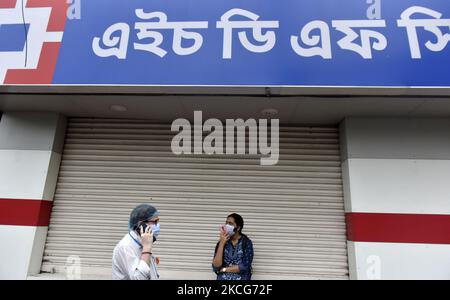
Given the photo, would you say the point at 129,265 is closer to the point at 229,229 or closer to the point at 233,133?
the point at 229,229

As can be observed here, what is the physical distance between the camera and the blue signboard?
3.26 meters

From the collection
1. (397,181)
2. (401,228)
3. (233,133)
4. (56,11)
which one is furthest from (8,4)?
(401,228)

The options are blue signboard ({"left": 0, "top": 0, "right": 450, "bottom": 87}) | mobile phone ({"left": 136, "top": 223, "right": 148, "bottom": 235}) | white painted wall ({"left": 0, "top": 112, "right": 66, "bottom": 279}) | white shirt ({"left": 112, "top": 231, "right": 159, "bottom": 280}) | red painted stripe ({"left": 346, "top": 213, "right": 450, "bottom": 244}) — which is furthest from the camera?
white painted wall ({"left": 0, "top": 112, "right": 66, "bottom": 279})

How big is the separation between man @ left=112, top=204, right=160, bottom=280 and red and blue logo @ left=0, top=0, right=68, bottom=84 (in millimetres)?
2131

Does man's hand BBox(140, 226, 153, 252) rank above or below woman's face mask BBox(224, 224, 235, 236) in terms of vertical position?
below

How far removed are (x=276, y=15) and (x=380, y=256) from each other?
125 inches

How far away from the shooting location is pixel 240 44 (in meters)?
3.42

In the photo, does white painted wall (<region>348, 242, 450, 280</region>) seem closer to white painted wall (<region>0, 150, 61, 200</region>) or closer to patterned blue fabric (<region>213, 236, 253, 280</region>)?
patterned blue fabric (<region>213, 236, 253, 280</region>)

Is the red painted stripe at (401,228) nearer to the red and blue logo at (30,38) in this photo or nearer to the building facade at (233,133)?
the building facade at (233,133)

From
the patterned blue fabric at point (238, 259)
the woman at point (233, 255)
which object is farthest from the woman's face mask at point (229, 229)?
the patterned blue fabric at point (238, 259)

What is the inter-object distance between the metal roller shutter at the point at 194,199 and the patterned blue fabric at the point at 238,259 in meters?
0.61

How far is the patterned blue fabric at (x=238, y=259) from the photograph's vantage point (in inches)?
136

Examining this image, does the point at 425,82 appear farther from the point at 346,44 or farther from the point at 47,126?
the point at 47,126

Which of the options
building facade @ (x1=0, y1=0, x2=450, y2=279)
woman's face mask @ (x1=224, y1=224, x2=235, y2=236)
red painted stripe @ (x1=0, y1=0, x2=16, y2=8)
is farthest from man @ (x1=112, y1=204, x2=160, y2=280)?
red painted stripe @ (x1=0, y1=0, x2=16, y2=8)
